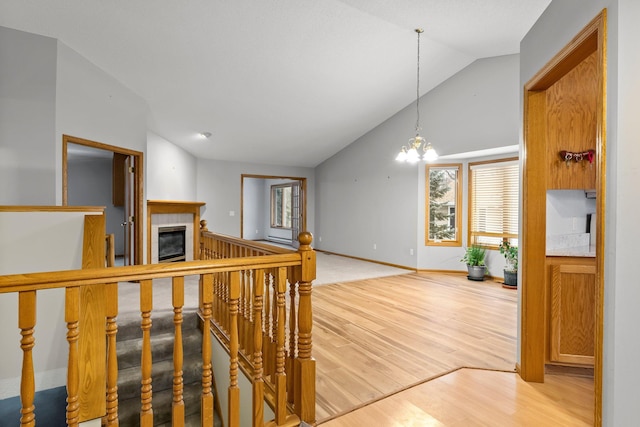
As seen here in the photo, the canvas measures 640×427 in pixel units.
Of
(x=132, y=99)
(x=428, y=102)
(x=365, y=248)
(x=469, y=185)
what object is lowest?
(x=365, y=248)

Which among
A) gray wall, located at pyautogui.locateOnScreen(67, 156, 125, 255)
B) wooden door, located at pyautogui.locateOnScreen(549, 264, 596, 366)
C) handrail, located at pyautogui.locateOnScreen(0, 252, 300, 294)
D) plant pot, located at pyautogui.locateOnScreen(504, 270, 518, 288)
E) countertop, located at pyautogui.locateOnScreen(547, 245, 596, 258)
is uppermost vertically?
gray wall, located at pyautogui.locateOnScreen(67, 156, 125, 255)

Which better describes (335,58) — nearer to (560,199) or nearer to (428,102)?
(428,102)

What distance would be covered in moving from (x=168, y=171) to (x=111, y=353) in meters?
5.52

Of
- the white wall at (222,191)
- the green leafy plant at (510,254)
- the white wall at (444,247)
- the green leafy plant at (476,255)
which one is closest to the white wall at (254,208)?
the white wall at (222,191)

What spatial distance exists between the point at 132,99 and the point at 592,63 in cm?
516

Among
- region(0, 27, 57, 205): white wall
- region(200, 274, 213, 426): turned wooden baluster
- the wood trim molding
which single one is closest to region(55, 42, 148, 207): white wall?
region(0, 27, 57, 205): white wall

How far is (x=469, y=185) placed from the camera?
19.8 feet

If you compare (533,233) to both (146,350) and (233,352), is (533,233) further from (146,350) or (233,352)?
(146,350)

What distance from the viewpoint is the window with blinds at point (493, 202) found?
17.9ft

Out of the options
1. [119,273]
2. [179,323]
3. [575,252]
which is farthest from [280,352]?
[575,252]

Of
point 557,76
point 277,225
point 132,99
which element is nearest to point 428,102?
point 557,76

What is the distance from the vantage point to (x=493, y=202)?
18.8ft

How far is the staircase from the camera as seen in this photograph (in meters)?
2.92

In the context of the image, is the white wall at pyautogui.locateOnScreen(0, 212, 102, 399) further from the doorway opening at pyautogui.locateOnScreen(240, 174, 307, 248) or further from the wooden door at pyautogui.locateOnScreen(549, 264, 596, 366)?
the doorway opening at pyautogui.locateOnScreen(240, 174, 307, 248)
